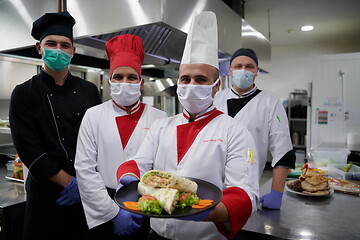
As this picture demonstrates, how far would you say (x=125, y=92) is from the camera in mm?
1578

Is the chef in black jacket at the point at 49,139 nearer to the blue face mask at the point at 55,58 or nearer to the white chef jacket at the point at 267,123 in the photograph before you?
the blue face mask at the point at 55,58

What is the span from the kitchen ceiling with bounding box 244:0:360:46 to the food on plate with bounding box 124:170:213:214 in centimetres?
371

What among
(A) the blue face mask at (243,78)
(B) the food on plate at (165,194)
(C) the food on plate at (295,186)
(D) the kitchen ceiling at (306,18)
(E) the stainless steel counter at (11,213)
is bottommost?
(E) the stainless steel counter at (11,213)

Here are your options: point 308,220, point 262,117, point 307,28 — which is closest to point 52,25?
point 262,117

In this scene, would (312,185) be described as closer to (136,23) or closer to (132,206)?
(132,206)

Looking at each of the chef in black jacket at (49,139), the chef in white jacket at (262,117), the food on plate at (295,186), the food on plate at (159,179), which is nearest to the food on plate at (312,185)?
the food on plate at (295,186)

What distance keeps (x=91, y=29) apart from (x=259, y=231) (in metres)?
1.80

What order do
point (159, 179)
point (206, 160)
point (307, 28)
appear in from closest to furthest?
point (159, 179)
point (206, 160)
point (307, 28)

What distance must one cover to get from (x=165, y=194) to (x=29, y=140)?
107cm

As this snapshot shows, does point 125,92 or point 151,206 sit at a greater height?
point 125,92

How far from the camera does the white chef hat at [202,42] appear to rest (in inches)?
51.8

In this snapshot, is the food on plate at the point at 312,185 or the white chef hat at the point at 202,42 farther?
the food on plate at the point at 312,185

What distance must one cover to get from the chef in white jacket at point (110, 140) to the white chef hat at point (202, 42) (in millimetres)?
413

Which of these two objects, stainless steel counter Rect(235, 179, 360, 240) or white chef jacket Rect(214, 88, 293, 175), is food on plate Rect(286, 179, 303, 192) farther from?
white chef jacket Rect(214, 88, 293, 175)
